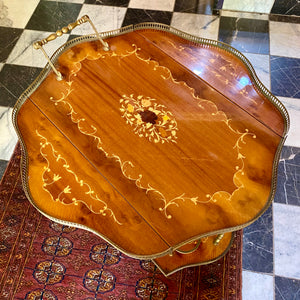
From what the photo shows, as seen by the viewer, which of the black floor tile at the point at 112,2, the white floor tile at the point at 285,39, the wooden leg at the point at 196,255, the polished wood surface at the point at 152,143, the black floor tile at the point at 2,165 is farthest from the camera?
the black floor tile at the point at 112,2

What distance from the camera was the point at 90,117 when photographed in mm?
1370

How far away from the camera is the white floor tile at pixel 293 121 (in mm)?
1885

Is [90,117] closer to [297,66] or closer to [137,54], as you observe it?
[137,54]

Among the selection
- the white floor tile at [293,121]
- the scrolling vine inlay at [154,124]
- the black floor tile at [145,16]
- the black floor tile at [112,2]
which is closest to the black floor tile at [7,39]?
the black floor tile at [112,2]

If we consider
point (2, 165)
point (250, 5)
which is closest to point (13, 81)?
point (2, 165)

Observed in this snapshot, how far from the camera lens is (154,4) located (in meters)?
2.60

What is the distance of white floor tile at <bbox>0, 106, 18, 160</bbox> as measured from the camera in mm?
1917

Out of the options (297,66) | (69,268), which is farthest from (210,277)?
(297,66)

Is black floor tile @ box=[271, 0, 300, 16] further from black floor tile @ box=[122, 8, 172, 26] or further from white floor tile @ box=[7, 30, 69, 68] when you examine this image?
white floor tile @ box=[7, 30, 69, 68]

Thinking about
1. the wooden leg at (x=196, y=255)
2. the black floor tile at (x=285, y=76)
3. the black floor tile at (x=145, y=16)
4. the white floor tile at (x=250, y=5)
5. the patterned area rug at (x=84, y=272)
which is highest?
the white floor tile at (x=250, y=5)

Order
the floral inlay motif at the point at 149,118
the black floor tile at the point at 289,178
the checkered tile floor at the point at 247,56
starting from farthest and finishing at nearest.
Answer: the black floor tile at the point at 289,178, the checkered tile floor at the point at 247,56, the floral inlay motif at the point at 149,118

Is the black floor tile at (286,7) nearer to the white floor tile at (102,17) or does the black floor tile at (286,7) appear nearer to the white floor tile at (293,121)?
the white floor tile at (293,121)

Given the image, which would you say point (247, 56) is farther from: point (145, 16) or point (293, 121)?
point (145, 16)

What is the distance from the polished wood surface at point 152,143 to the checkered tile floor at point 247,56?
0.25 meters
